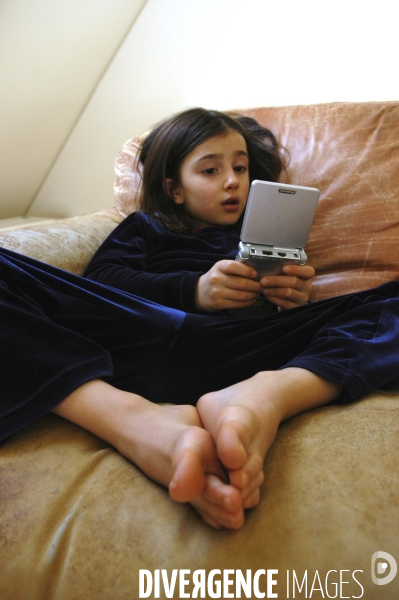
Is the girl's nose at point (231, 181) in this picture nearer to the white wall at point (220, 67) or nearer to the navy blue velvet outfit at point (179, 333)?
the navy blue velvet outfit at point (179, 333)

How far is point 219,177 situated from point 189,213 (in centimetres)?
12

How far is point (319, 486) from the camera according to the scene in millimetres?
480

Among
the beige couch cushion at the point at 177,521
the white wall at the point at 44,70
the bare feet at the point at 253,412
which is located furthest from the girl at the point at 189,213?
the white wall at the point at 44,70

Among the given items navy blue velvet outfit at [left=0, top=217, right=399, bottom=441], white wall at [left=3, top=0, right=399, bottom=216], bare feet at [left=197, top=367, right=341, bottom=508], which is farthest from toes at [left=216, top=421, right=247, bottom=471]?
white wall at [left=3, top=0, right=399, bottom=216]

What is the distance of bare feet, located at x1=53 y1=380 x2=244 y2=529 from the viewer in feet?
1.43

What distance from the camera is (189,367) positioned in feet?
2.36

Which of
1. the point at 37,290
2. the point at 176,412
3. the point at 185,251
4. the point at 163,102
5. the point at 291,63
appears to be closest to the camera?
the point at 176,412

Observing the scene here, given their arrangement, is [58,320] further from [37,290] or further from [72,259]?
[72,259]

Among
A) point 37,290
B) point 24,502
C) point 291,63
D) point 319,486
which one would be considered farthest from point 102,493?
point 291,63

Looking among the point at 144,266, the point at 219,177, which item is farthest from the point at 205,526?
the point at 219,177

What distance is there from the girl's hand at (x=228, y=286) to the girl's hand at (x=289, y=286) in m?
0.02

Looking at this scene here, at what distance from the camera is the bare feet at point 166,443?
43cm

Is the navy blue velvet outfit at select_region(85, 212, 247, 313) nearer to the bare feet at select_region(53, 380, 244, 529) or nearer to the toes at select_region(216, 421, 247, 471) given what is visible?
the bare feet at select_region(53, 380, 244, 529)

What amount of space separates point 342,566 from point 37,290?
0.52m
